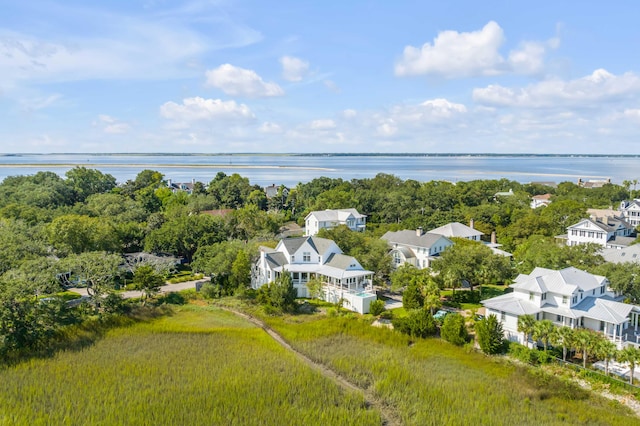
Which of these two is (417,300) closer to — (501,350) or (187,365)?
(501,350)

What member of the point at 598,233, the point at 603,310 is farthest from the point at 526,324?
the point at 598,233

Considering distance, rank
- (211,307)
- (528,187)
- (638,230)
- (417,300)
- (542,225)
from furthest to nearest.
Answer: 1. (528,187)
2. (638,230)
3. (542,225)
4. (211,307)
5. (417,300)

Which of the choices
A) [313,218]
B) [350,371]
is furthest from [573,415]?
[313,218]

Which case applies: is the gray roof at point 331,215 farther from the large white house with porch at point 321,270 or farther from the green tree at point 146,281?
the green tree at point 146,281

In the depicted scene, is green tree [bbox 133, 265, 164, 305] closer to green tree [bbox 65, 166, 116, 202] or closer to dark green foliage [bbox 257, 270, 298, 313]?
dark green foliage [bbox 257, 270, 298, 313]

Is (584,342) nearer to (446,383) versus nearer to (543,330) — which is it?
(543,330)

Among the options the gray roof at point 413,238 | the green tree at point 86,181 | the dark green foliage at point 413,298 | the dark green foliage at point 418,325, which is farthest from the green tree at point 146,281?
the green tree at point 86,181
